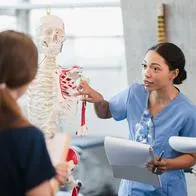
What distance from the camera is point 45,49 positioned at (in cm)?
206

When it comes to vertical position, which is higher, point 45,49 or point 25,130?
point 45,49

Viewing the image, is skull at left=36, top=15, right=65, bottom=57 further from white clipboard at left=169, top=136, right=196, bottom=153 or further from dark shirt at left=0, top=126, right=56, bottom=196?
dark shirt at left=0, top=126, right=56, bottom=196

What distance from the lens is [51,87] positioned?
2.03 meters

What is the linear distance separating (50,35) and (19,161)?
0.94 meters

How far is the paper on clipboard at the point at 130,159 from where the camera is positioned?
6.39ft

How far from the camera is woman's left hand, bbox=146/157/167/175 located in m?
1.96

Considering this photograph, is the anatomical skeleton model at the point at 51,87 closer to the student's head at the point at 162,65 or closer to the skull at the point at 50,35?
the skull at the point at 50,35

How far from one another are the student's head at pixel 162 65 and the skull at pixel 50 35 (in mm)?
411

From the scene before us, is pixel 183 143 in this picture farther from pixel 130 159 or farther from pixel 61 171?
pixel 61 171

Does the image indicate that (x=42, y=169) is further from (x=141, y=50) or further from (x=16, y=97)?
(x=141, y=50)

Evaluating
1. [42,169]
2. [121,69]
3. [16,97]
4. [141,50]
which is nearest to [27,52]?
[16,97]

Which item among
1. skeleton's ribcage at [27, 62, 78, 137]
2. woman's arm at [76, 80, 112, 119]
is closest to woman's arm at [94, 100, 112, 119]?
woman's arm at [76, 80, 112, 119]

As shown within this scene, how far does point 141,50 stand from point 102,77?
0.56 meters

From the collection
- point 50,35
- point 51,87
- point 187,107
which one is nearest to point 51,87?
point 51,87
